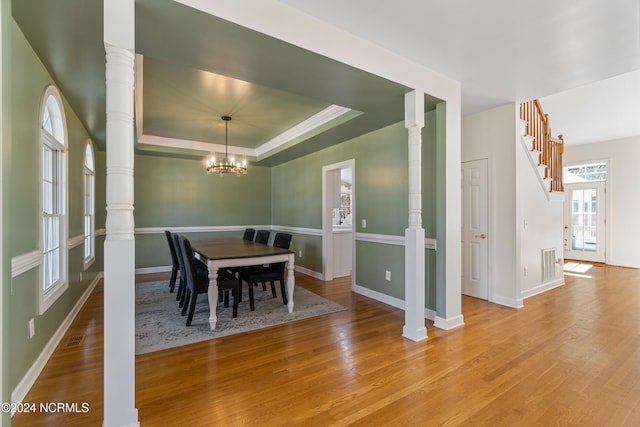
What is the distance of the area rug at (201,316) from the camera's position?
2.79 m

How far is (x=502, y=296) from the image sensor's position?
3.77 meters

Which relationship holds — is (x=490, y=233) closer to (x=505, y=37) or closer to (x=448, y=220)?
(x=448, y=220)

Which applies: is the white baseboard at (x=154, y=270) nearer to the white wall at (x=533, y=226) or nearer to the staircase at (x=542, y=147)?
the white wall at (x=533, y=226)

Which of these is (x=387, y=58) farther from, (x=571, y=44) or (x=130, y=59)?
(x=130, y=59)

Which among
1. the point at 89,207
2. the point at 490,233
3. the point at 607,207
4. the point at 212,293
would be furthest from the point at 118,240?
the point at 607,207

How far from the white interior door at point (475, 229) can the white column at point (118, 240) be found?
13.3 ft

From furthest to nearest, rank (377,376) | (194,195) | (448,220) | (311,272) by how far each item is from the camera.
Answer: (194,195)
(311,272)
(448,220)
(377,376)

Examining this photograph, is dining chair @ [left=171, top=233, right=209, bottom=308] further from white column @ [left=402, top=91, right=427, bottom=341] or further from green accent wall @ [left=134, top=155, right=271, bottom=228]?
green accent wall @ [left=134, top=155, right=271, bottom=228]

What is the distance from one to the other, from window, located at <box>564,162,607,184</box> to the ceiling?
307 cm

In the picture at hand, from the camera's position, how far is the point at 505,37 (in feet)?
7.77

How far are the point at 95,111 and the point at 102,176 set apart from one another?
223 centimetres

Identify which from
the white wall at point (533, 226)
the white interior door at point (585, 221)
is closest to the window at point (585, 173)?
the white interior door at point (585, 221)

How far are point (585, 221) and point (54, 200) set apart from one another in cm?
980

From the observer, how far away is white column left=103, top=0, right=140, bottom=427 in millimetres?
1519
